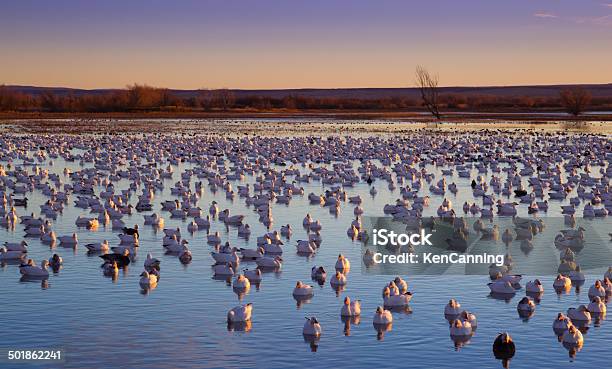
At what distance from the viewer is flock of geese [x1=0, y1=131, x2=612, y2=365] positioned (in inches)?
871

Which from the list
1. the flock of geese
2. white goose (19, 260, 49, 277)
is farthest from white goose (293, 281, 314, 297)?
white goose (19, 260, 49, 277)

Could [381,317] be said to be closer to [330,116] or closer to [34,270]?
[34,270]

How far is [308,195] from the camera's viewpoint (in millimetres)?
38656

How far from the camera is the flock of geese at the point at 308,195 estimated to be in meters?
22.1

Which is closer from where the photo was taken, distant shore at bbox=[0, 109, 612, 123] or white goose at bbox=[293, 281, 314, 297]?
white goose at bbox=[293, 281, 314, 297]

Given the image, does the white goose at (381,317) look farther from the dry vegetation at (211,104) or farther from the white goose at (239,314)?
the dry vegetation at (211,104)

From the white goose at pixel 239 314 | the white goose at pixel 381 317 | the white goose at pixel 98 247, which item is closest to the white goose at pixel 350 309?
the white goose at pixel 381 317

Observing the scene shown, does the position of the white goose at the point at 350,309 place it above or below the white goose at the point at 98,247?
above

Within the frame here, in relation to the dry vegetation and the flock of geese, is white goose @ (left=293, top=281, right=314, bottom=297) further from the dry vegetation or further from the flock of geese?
the dry vegetation

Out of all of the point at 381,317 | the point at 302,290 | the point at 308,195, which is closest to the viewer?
the point at 381,317

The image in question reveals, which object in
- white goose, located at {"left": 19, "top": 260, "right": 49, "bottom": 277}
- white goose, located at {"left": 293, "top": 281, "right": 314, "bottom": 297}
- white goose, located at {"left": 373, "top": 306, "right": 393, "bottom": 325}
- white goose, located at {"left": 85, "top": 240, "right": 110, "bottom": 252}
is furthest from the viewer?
white goose, located at {"left": 85, "top": 240, "right": 110, "bottom": 252}

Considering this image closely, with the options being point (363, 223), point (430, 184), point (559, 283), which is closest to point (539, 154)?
point (430, 184)

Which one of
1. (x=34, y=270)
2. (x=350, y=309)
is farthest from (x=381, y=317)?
(x=34, y=270)

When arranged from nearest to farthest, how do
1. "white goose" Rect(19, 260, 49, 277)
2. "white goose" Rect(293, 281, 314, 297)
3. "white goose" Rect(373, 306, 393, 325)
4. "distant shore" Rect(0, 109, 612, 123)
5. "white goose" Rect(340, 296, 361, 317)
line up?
1. "white goose" Rect(373, 306, 393, 325)
2. "white goose" Rect(340, 296, 361, 317)
3. "white goose" Rect(293, 281, 314, 297)
4. "white goose" Rect(19, 260, 49, 277)
5. "distant shore" Rect(0, 109, 612, 123)
